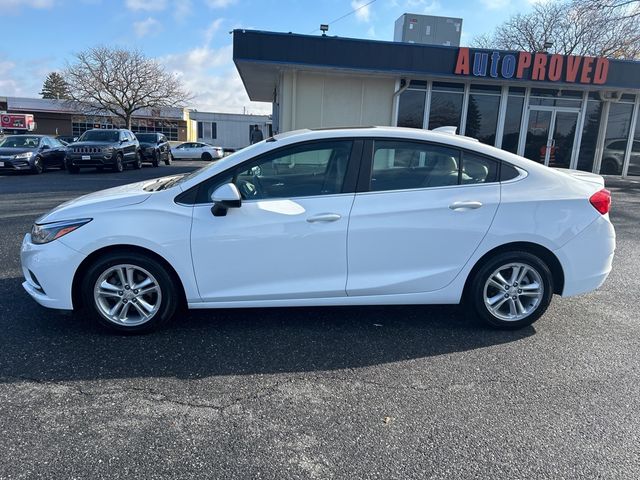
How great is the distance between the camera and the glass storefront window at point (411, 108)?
50.6 ft

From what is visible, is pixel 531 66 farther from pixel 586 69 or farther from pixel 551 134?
pixel 551 134

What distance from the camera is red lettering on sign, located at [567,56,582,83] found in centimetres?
1428

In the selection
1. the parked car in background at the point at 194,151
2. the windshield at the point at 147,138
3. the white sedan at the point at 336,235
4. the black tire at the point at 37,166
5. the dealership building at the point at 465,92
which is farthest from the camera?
the parked car in background at the point at 194,151

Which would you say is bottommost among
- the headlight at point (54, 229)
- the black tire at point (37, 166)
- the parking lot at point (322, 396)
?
the parking lot at point (322, 396)

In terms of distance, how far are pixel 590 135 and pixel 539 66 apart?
438 cm

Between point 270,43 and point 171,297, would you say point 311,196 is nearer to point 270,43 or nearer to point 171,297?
point 171,297

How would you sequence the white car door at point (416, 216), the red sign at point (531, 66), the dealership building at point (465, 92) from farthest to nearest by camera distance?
the red sign at point (531, 66), the dealership building at point (465, 92), the white car door at point (416, 216)

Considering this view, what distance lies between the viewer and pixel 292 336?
368 cm

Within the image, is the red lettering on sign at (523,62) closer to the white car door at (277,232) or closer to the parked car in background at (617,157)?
the parked car in background at (617,157)

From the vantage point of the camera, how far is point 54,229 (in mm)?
3508

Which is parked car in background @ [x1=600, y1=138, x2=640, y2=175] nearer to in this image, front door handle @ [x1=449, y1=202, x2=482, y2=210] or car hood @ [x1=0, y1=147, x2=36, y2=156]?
front door handle @ [x1=449, y1=202, x2=482, y2=210]

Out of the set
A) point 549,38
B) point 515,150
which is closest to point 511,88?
point 515,150

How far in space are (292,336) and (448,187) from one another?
1.75 m

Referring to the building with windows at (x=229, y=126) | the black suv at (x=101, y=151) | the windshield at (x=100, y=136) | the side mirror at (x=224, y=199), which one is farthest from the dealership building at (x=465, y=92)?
the building with windows at (x=229, y=126)
